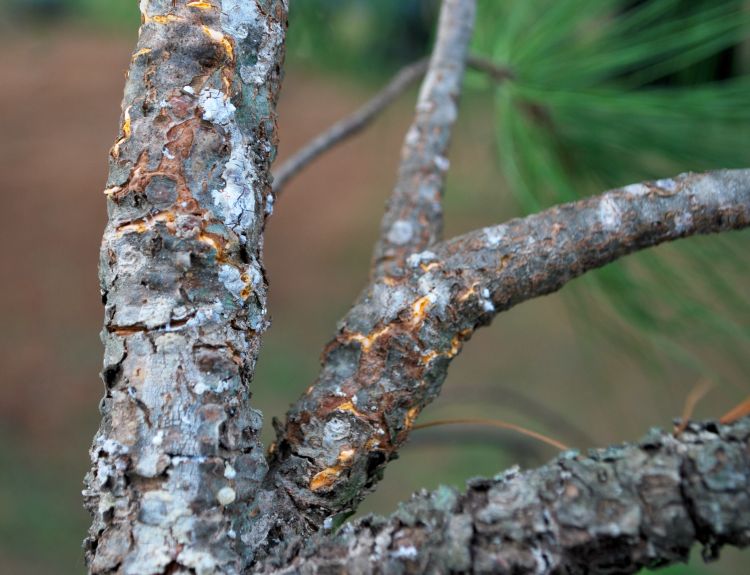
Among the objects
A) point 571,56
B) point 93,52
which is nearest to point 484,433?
point 571,56

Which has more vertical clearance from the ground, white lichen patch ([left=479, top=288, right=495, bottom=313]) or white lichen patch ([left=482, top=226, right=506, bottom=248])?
white lichen patch ([left=482, top=226, right=506, bottom=248])

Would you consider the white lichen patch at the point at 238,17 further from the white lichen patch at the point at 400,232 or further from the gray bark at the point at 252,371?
the white lichen patch at the point at 400,232

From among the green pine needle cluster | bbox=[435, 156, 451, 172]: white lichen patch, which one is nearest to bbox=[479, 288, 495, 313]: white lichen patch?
bbox=[435, 156, 451, 172]: white lichen patch

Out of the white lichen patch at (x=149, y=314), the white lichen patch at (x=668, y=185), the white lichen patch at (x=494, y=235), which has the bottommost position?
the white lichen patch at (x=149, y=314)

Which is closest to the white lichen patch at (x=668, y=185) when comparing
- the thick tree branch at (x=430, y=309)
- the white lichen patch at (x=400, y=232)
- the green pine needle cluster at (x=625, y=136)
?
the thick tree branch at (x=430, y=309)

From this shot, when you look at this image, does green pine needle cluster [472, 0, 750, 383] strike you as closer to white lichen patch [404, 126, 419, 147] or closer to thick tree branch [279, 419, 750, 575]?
white lichen patch [404, 126, 419, 147]

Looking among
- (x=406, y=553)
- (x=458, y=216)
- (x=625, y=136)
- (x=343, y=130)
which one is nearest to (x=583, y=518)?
(x=406, y=553)

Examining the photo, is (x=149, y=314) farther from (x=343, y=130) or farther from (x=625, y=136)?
(x=625, y=136)

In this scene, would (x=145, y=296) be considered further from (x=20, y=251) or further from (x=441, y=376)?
(x=20, y=251)
